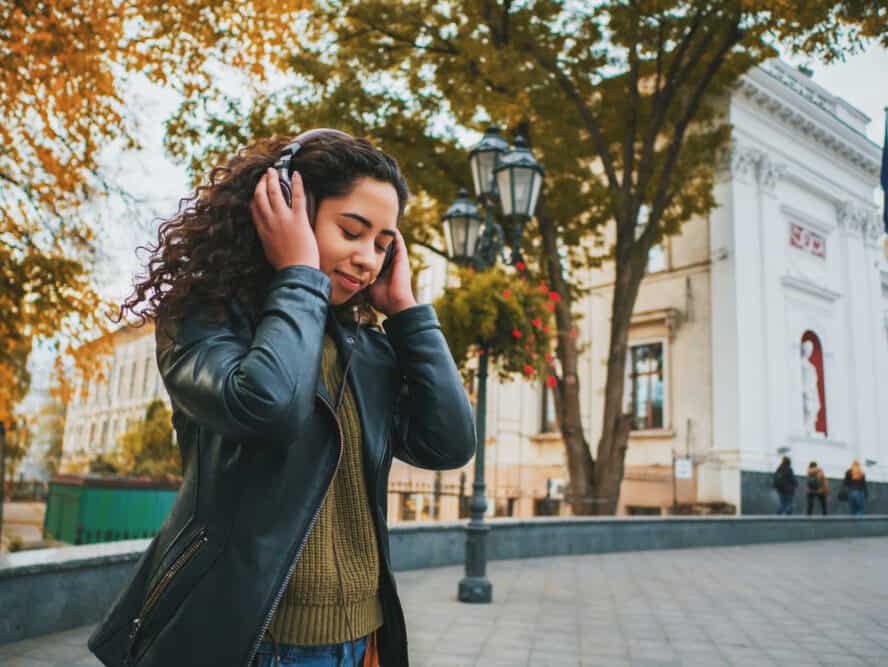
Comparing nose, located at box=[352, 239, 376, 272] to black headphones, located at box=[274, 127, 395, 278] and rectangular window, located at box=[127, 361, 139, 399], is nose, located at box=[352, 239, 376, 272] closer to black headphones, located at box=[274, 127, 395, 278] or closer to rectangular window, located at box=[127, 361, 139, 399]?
black headphones, located at box=[274, 127, 395, 278]

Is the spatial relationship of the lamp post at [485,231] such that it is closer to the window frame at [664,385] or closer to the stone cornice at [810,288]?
the window frame at [664,385]

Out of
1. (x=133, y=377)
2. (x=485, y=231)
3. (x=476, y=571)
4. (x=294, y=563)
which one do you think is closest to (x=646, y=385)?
(x=485, y=231)

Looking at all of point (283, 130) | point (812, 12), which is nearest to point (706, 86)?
point (812, 12)

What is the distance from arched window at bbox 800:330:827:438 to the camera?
22172 millimetres

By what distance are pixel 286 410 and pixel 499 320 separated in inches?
249

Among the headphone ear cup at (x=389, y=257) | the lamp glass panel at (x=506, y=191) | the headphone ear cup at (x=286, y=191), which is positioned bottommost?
the headphone ear cup at (x=389, y=257)

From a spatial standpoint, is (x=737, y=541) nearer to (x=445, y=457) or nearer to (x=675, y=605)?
(x=675, y=605)

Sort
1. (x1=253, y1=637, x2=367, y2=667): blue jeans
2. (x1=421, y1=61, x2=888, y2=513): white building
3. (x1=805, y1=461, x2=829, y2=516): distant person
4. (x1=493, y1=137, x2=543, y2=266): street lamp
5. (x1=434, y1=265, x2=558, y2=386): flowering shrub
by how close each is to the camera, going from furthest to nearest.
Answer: (x1=421, y1=61, x2=888, y2=513): white building, (x1=805, y1=461, x2=829, y2=516): distant person, (x1=493, y1=137, x2=543, y2=266): street lamp, (x1=434, y1=265, x2=558, y2=386): flowering shrub, (x1=253, y1=637, x2=367, y2=667): blue jeans

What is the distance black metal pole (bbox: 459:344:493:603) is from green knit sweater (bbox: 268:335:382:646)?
528 centimetres

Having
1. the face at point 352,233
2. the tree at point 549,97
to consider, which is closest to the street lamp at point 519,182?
the tree at point 549,97

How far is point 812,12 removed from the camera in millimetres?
10375

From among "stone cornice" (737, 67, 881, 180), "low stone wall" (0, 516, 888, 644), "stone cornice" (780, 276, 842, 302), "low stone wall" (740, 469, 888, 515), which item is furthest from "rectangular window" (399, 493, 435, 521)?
"stone cornice" (737, 67, 881, 180)

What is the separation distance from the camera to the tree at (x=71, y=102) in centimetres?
588

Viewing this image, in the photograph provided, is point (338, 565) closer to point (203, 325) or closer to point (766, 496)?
point (203, 325)
